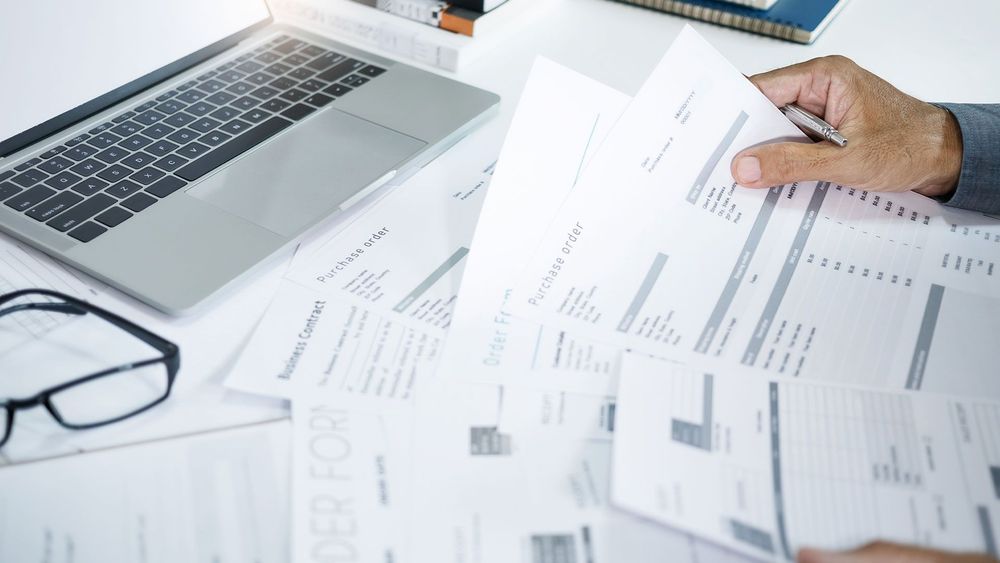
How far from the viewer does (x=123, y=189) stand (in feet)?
2.33

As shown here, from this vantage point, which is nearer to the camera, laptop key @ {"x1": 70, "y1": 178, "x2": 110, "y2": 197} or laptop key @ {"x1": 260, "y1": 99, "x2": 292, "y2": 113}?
laptop key @ {"x1": 70, "y1": 178, "x2": 110, "y2": 197}

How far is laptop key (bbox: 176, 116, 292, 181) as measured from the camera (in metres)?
0.74

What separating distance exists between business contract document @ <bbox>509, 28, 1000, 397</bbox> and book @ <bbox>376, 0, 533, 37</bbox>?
1.10 ft

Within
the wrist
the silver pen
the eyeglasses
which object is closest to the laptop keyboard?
the eyeglasses

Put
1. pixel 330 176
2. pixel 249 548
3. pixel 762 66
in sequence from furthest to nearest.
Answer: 1. pixel 762 66
2. pixel 330 176
3. pixel 249 548

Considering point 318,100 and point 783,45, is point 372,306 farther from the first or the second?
point 783,45

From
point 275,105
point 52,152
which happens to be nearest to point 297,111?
point 275,105

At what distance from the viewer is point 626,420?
20.9 inches

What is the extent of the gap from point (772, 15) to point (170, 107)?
74 cm

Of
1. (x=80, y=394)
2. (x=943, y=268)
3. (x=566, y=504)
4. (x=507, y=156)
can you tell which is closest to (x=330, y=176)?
(x=507, y=156)

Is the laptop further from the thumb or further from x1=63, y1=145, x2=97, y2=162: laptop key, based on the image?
the thumb

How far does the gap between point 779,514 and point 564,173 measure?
32cm

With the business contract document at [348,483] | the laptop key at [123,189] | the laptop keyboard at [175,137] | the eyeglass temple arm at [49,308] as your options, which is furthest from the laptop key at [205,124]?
the business contract document at [348,483]

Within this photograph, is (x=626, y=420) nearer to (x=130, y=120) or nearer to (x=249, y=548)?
(x=249, y=548)
